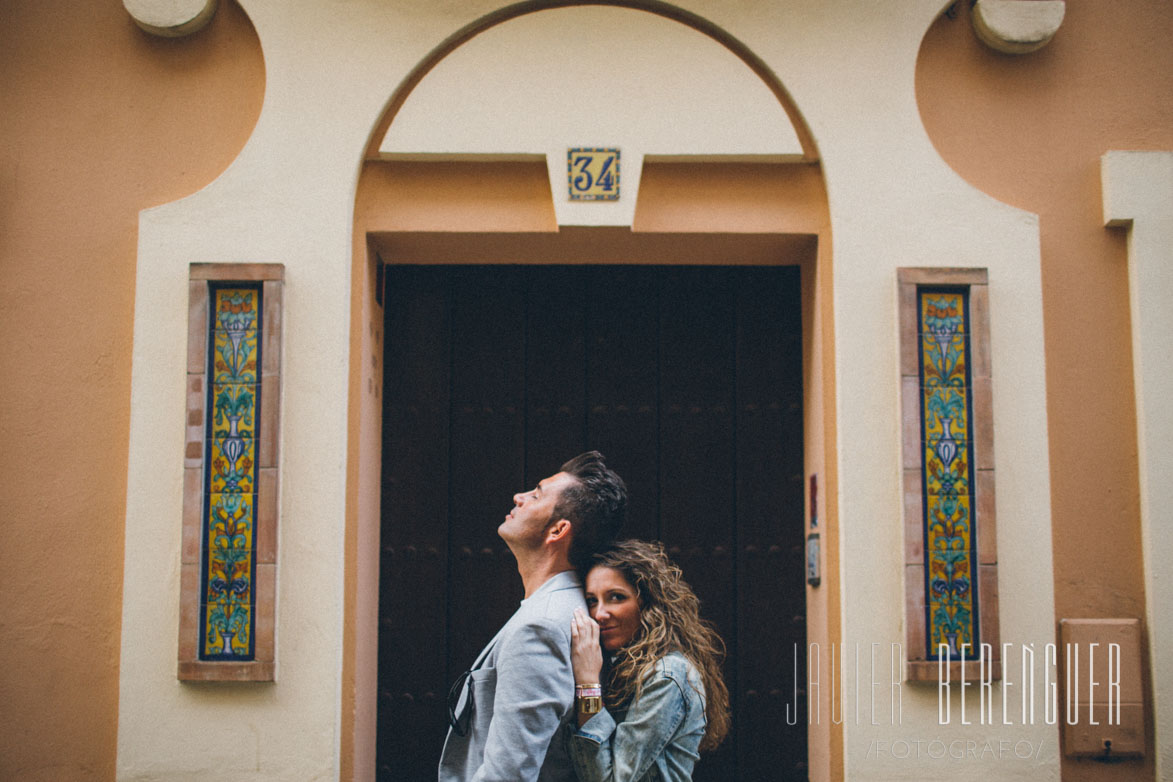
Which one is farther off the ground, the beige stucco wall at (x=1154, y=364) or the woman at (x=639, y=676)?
the beige stucco wall at (x=1154, y=364)

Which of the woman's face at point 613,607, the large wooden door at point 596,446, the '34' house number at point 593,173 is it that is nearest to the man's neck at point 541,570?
the woman's face at point 613,607

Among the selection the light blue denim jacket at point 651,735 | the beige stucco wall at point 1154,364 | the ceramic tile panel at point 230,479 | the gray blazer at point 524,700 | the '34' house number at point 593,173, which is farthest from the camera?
the '34' house number at point 593,173

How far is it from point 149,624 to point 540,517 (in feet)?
5.35

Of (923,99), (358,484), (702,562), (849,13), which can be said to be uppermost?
(849,13)

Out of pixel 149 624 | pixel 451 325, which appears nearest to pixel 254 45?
pixel 451 325

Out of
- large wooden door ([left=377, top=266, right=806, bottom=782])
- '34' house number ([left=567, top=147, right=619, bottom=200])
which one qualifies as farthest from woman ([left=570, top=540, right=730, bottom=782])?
'34' house number ([left=567, top=147, right=619, bottom=200])

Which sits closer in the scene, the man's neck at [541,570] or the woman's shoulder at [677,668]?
the woman's shoulder at [677,668]

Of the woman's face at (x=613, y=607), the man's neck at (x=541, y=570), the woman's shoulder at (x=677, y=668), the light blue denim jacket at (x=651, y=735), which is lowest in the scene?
the light blue denim jacket at (x=651, y=735)

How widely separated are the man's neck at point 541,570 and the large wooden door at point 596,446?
4.28 ft

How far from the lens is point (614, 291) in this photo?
5168mm

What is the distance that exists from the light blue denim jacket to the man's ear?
1.64 feet

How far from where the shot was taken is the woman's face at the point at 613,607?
3516mm

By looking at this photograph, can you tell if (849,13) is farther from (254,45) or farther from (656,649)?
(656,649)

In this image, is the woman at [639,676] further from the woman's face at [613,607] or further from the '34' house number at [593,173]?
the '34' house number at [593,173]
